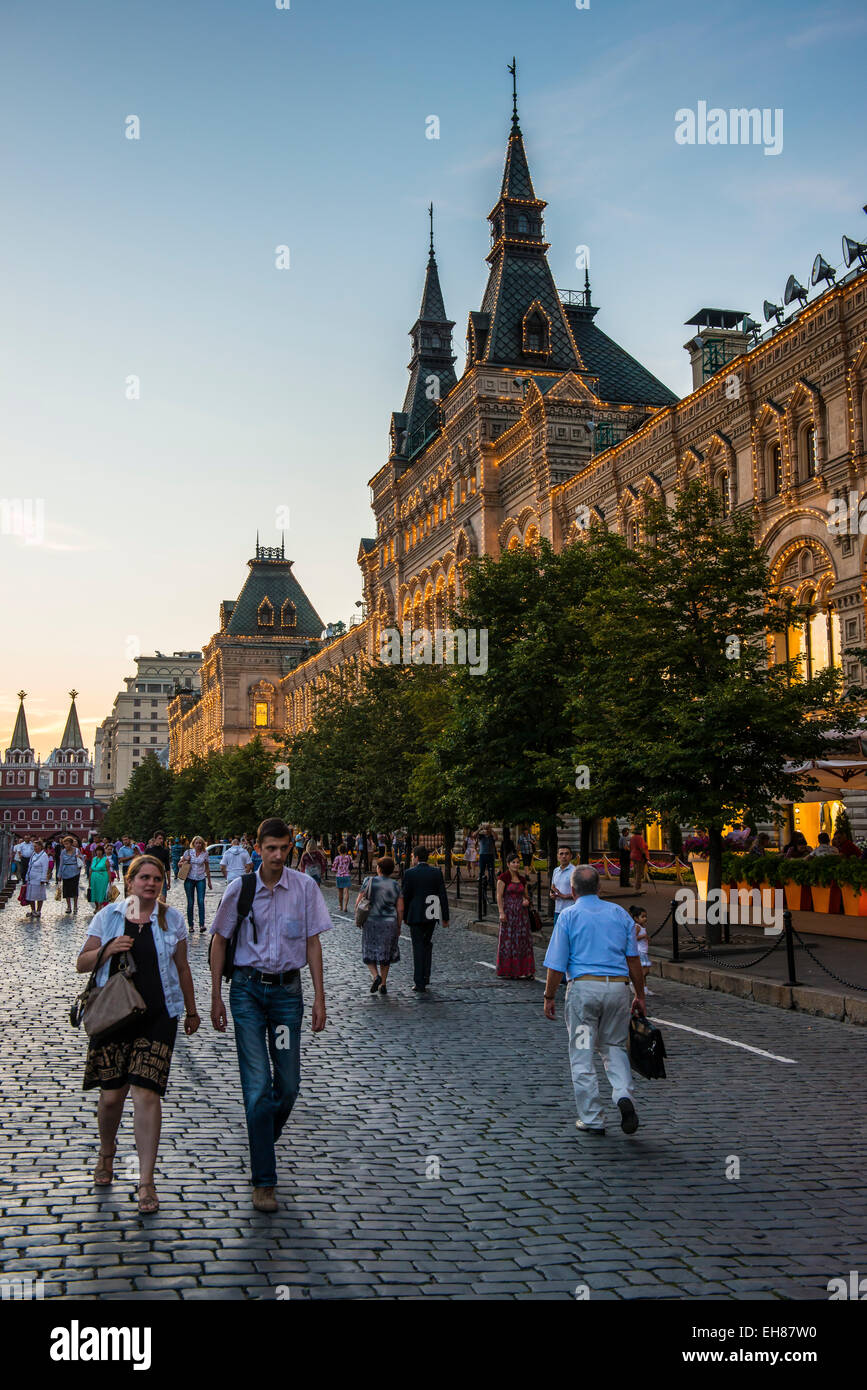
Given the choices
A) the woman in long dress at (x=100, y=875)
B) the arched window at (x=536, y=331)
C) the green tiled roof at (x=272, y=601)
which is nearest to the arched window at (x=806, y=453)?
the woman in long dress at (x=100, y=875)

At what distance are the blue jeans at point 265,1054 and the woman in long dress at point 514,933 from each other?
9.26 m

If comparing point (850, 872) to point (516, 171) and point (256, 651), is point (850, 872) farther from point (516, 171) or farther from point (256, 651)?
point (256, 651)

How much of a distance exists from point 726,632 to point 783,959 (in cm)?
541

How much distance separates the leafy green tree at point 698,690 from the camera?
1819 centimetres

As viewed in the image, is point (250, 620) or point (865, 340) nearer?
point (865, 340)

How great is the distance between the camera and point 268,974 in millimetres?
6375

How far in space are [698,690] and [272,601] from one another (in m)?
104

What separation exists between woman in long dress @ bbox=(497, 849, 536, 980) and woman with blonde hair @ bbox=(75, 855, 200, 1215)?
922 centimetres

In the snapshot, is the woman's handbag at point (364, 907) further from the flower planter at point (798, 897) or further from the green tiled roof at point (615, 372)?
the green tiled roof at point (615, 372)

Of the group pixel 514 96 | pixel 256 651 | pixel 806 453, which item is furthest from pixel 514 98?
pixel 256 651

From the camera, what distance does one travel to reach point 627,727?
19625 mm

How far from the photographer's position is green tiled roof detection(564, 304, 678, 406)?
55500 millimetres

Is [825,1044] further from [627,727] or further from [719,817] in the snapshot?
[627,727]
